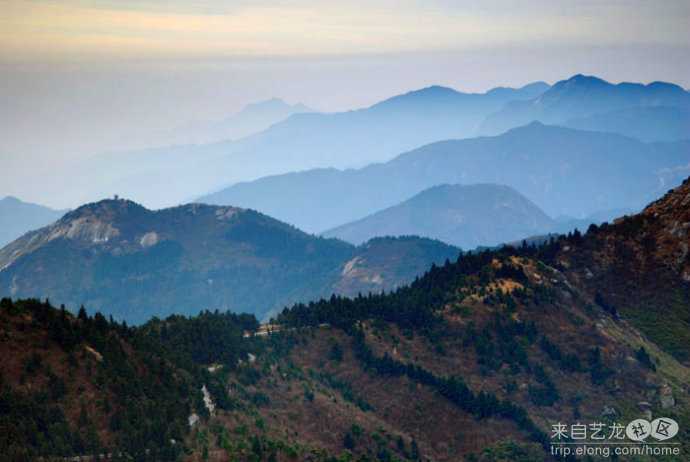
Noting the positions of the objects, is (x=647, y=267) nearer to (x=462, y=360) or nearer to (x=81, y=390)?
(x=462, y=360)

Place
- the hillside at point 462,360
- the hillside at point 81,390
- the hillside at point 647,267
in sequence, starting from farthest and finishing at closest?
the hillside at point 647,267 < the hillside at point 462,360 < the hillside at point 81,390

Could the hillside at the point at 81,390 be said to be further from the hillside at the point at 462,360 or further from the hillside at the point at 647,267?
the hillside at the point at 647,267

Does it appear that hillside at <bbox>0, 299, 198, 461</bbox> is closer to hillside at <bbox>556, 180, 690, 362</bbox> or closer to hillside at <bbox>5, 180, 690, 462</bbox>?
hillside at <bbox>5, 180, 690, 462</bbox>

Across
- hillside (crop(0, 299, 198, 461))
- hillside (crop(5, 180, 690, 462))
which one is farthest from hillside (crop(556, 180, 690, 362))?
hillside (crop(0, 299, 198, 461))

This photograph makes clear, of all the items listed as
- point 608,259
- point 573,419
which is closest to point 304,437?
point 573,419

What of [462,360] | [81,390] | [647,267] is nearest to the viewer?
[81,390]

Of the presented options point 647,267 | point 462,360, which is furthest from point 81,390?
point 647,267

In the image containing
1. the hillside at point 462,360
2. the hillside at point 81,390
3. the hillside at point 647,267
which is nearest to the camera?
the hillside at point 81,390

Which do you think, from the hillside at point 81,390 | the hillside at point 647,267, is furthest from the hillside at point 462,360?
the hillside at point 81,390

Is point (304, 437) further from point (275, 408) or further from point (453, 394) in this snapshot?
point (453, 394)
